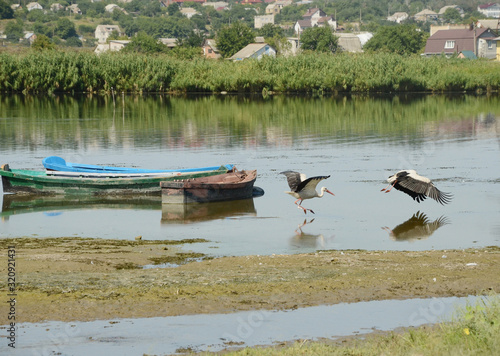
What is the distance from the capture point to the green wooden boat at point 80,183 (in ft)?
79.9

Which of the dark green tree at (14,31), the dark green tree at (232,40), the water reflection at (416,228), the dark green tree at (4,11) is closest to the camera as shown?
the water reflection at (416,228)

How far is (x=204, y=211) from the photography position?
22688mm

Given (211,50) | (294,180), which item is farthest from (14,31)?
(294,180)

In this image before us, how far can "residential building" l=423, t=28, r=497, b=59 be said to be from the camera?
458 ft

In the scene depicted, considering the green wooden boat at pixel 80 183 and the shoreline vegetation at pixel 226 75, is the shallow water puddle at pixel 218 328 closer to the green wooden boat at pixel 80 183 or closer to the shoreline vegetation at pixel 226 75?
the green wooden boat at pixel 80 183

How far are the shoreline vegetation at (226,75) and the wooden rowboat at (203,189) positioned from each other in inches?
2100

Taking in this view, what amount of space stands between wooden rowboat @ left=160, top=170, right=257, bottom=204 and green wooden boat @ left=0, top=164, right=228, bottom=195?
0.79 meters

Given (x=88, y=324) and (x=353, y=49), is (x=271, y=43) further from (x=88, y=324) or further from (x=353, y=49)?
(x=88, y=324)

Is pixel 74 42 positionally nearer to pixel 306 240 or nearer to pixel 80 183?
pixel 80 183

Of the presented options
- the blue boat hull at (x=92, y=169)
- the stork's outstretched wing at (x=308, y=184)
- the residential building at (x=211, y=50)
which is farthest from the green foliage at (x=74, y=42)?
the stork's outstretched wing at (x=308, y=184)

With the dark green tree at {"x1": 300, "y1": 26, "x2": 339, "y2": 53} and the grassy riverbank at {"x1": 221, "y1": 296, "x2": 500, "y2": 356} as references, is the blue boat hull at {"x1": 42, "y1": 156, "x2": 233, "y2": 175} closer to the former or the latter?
the grassy riverbank at {"x1": 221, "y1": 296, "x2": 500, "y2": 356}

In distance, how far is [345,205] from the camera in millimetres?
23500

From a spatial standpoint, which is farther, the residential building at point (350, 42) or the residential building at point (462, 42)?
the residential building at point (350, 42)

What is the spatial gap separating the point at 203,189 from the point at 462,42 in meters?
125
